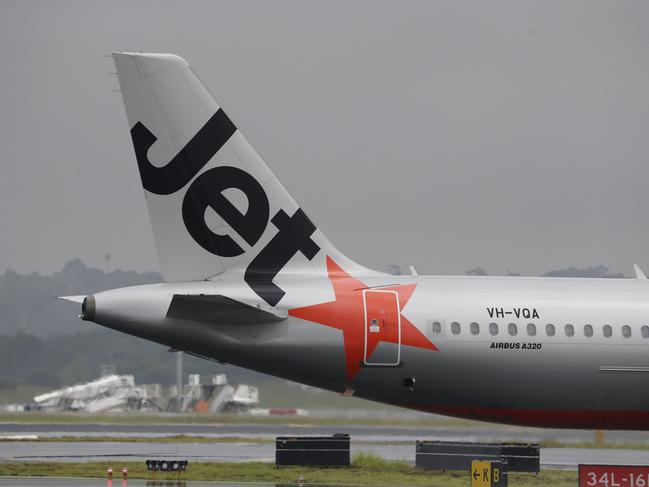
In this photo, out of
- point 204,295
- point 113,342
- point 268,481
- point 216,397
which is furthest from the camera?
point 113,342

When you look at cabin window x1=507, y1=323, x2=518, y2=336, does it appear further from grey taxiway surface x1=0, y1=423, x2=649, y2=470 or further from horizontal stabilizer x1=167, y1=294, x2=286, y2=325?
grey taxiway surface x1=0, y1=423, x2=649, y2=470

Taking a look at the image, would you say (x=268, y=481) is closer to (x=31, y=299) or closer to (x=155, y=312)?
(x=155, y=312)

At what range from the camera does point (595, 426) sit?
96.2 ft

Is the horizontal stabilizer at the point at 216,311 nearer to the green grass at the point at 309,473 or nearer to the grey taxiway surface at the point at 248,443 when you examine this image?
the green grass at the point at 309,473

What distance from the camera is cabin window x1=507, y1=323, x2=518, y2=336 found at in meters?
27.5

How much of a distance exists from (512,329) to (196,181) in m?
8.05

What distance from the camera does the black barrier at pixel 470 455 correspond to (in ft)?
115

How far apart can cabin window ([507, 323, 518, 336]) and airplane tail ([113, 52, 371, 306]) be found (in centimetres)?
520

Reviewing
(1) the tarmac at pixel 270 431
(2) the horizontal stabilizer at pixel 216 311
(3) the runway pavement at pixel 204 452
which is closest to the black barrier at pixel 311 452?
(3) the runway pavement at pixel 204 452

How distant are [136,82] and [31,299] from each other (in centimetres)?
6180

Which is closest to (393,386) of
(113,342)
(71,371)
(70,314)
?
(71,371)

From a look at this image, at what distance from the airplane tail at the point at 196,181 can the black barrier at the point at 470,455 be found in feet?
34.3

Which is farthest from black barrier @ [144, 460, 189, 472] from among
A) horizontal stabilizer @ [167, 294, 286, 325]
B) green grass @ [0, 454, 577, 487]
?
horizontal stabilizer @ [167, 294, 286, 325]

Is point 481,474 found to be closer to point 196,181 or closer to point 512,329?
point 512,329
